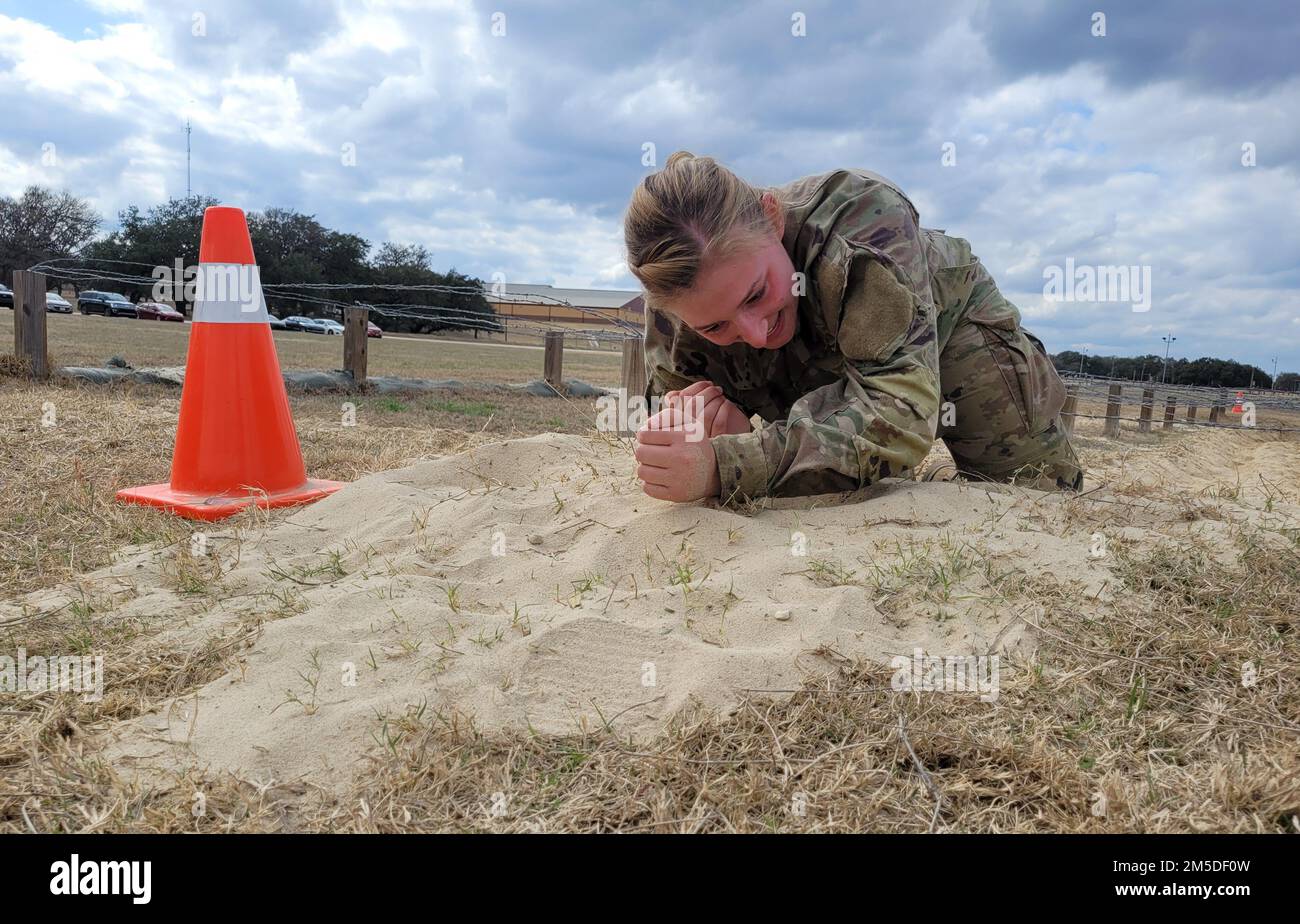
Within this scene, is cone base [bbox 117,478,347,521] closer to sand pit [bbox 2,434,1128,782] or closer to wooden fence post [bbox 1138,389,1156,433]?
sand pit [bbox 2,434,1128,782]

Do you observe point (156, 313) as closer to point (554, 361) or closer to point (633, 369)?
point (554, 361)

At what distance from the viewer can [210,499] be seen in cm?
345

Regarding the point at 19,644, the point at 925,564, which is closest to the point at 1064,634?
the point at 925,564

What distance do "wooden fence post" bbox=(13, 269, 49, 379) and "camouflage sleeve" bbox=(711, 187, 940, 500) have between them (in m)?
7.23

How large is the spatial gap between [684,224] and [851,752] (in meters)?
1.47

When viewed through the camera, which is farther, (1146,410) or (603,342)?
(1146,410)

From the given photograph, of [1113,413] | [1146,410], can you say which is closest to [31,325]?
[1113,413]

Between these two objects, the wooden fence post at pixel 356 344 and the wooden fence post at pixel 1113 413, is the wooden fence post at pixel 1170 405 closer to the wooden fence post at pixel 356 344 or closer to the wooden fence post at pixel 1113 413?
the wooden fence post at pixel 1113 413

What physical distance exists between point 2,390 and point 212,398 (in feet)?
14.8

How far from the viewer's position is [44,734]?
1.68 m

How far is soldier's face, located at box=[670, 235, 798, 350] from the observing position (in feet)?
7.97

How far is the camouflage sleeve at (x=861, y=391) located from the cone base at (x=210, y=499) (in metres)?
1.91

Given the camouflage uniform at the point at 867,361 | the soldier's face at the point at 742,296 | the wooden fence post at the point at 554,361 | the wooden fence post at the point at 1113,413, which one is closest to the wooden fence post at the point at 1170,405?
the wooden fence post at the point at 1113,413

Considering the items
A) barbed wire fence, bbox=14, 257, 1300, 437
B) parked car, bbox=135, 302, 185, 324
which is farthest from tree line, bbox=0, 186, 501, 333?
barbed wire fence, bbox=14, 257, 1300, 437
